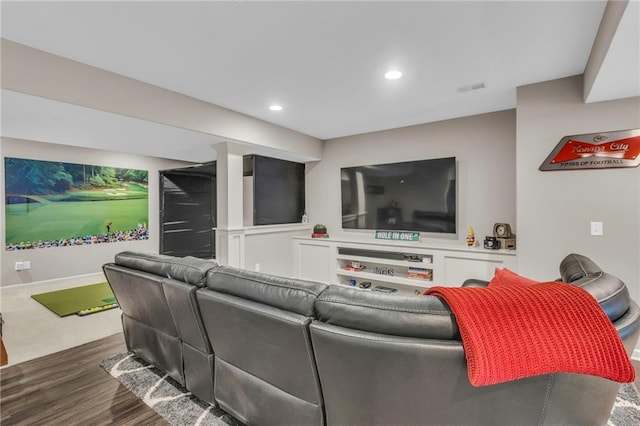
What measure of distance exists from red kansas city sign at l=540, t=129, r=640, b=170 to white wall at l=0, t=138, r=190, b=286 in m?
6.01

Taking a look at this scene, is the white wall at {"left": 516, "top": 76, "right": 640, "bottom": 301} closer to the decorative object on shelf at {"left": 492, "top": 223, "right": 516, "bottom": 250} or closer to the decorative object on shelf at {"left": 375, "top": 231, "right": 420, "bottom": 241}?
the decorative object on shelf at {"left": 492, "top": 223, "right": 516, "bottom": 250}

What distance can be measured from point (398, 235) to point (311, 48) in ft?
8.84

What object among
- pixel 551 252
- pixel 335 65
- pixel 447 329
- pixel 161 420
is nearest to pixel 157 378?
pixel 161 420

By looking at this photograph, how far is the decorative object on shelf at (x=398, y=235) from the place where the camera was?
3.94m

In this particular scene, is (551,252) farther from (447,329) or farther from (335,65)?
(335,65)

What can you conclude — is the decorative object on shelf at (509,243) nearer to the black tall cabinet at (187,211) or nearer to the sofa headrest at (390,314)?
the sofa headrest at (390,314)

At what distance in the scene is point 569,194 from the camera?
2.55 m

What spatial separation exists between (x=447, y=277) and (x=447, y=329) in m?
2.65

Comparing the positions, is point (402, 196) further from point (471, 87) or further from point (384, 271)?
point (471, 87)

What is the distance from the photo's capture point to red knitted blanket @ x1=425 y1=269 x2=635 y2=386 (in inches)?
34.6

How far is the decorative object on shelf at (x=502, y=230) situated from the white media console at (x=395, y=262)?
242mm

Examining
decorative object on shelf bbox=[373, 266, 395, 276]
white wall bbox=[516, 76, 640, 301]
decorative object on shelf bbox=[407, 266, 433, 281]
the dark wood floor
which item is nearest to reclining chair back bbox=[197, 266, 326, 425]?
the dark wood floor

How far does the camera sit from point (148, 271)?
1985 millimetres

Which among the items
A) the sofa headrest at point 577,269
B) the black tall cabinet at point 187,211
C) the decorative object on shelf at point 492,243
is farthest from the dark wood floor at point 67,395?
the black tall cabinet at point 187,211
